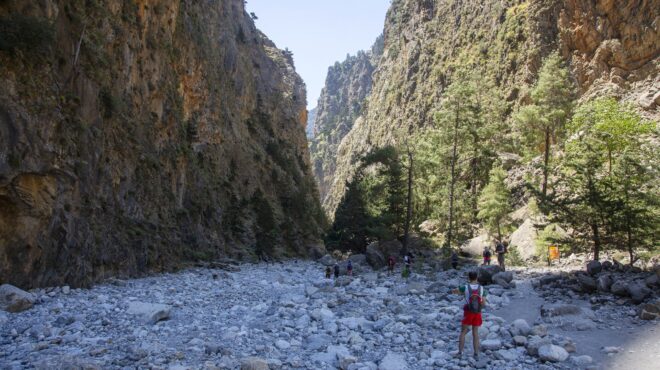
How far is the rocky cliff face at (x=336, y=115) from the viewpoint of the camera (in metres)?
149

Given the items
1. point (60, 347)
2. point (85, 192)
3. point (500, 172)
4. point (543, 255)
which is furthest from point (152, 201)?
point (500, 172)

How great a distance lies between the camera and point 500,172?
32.5 m

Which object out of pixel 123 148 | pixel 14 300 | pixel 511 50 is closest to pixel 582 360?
pixel 14 300

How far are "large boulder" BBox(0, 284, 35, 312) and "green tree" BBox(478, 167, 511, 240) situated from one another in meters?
27.4

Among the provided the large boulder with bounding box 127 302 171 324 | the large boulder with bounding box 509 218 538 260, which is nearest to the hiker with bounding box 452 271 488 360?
the large boulder with bounding box 127 302 171 324

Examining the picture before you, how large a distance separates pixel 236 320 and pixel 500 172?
85.8 feet

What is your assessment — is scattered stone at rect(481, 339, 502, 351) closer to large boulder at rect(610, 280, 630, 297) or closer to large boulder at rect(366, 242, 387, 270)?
large boulder at rect(610, 280, 630, 297)

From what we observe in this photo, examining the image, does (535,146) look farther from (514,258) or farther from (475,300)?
(475,300)

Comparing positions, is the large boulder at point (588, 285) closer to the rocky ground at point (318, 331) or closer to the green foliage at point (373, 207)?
the rocky ground at point (318, 331)

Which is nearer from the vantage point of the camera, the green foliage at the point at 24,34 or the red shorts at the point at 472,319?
the red shorts at the point at 472,319

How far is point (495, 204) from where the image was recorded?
102 ft

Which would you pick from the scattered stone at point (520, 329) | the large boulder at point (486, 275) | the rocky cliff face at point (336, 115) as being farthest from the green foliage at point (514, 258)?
the rocky cliff face at point (336, 115)

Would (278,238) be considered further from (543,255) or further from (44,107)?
(44,107)

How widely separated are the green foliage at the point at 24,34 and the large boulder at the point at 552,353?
16.4 metres
